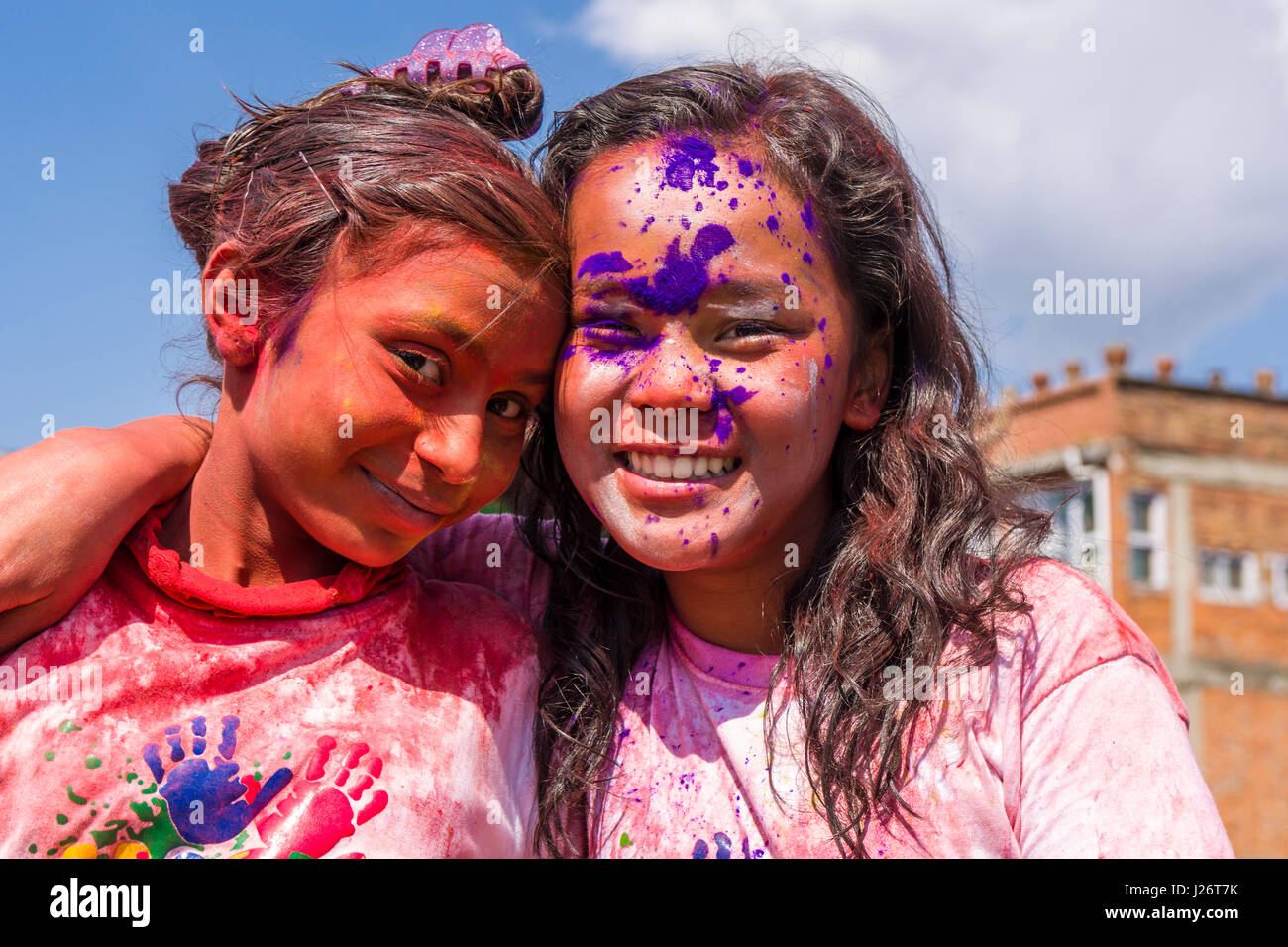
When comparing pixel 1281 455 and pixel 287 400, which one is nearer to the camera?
pixel 287 400

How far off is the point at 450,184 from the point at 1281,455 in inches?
892

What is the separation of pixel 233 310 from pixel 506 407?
582 millimetres

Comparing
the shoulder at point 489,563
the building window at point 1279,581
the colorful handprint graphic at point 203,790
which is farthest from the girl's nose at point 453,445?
the building window at point 1279,581

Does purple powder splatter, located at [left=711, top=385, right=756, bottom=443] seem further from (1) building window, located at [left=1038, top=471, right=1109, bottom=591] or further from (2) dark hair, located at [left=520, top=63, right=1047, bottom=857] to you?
(1) building window, located at [left=1038, top=471, right=1109, bottom=591]

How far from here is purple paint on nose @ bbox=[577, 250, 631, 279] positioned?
2.36 meters

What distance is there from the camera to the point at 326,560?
2.41 meters

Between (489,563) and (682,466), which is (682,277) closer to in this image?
(682,466)

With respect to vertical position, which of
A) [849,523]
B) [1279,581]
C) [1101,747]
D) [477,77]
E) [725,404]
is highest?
[477,77]

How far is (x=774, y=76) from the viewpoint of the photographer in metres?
2.67

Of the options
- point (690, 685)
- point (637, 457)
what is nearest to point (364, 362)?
point (637, 457)

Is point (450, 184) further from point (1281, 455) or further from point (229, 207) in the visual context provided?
point (1281, 455)

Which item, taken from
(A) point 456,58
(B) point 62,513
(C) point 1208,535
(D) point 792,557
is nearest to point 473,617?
(D) point 792,557

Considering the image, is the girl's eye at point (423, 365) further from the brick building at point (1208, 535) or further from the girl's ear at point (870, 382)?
the brick building at point (1208, 535)

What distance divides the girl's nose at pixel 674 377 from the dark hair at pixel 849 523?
0.43 metres
